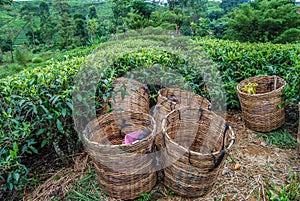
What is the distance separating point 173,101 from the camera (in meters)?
2.37

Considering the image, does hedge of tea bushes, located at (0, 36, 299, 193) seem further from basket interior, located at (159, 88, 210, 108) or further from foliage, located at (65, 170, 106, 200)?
foliage, located at (65, 170, 106, 200)

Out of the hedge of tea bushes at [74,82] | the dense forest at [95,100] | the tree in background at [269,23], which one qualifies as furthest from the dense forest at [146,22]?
the hedge of tea bushes at [74,82]

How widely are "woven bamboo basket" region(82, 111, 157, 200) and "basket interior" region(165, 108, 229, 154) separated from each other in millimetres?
247

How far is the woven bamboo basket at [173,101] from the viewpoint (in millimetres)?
2293

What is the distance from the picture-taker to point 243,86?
2594 millimetres

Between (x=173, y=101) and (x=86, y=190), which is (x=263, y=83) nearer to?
(x=173, y=101)

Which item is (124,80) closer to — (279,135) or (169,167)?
(169,167)

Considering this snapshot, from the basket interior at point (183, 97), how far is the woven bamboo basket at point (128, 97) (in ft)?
0.67

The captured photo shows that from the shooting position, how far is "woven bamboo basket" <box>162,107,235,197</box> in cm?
150

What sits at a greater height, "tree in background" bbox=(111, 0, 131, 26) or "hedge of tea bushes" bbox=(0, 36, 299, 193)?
"hedge of tea bushes" bbox=(0, 36, 299, 193)

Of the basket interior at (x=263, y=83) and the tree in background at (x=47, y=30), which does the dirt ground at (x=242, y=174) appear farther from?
the tree in background at (x=47, y=30)

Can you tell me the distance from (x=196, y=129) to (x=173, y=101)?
40 centimetres

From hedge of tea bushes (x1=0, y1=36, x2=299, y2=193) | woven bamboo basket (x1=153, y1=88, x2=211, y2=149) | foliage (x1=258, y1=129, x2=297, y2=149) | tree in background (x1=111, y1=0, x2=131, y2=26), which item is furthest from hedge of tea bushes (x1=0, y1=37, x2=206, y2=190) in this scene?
tree in background (x1=111, y1=0, x2=131, y2=26)

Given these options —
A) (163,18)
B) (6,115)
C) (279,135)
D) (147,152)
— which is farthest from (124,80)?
(163,18)
